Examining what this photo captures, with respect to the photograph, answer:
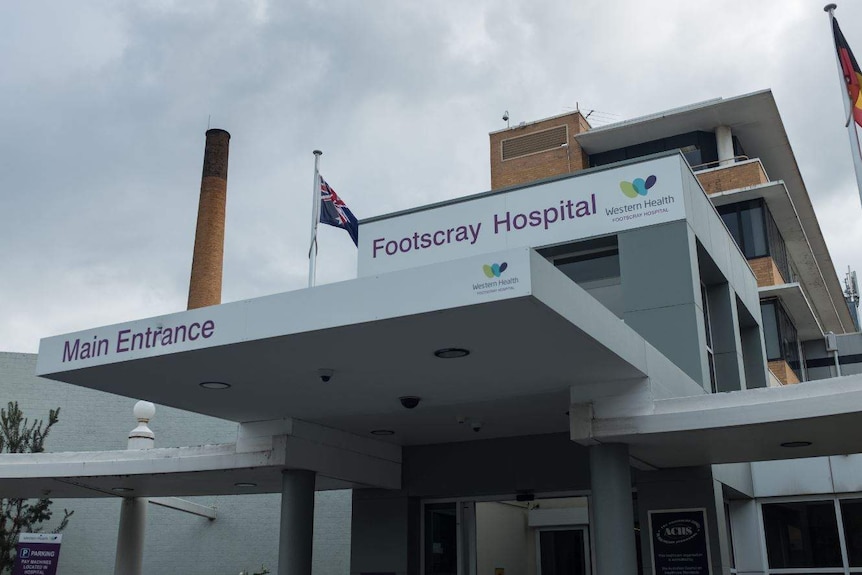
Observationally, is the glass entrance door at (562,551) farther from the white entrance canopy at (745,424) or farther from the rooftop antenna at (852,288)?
the rooftop antenna at (852,288)

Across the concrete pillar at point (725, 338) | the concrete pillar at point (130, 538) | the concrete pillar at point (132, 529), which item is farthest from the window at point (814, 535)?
the concrete pillar at point (130, 538)

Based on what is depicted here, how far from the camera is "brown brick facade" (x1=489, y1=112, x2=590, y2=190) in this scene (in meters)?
37.1

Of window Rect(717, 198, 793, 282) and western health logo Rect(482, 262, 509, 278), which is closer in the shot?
western health logo Rect(482, 262, 509, 278)

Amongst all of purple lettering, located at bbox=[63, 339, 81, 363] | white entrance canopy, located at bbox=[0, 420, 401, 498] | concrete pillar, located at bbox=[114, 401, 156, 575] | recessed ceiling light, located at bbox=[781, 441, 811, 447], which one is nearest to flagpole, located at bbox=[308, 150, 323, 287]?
white entrance canopy, located at bbox=[0, 420, 401, 498]

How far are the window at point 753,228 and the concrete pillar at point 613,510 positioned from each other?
70.0 feet

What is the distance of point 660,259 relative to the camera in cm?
1279

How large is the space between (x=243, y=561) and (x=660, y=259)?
45.2ft

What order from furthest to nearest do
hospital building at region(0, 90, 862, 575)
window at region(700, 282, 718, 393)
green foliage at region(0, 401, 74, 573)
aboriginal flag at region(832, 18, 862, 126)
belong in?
green foliage at region(0, 401, 74, 573) < window at region(700, 282, 718, 393) < aboriginal flag at region(832, 18, 862, 126) < hospital building at region(0, 90, 862, 575)

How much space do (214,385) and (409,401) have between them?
7.78 feet

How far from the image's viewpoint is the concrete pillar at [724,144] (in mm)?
32750

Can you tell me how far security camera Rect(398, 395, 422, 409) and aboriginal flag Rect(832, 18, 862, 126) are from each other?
684 cm

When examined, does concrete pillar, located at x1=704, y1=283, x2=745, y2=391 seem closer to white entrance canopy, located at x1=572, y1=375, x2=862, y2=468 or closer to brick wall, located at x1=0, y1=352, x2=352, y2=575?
white entrance canopy, located at x1=572, y1=375, x2=862, y2=468

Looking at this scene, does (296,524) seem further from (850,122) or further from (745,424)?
(850,122)

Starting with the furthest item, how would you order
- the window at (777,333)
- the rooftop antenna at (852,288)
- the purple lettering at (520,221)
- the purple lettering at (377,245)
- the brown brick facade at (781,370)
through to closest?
the rooftop antenna at (852,288) < the window at (777,333) < the brown brick facade at (781,370) < the purple lettering at (377,245) < the purple lettering at (520,221)
